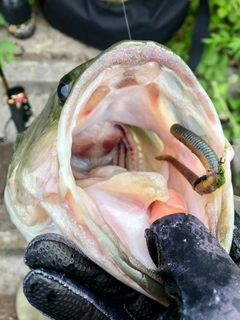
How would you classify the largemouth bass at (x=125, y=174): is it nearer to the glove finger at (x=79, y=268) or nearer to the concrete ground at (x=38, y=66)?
the glove finger at (x=79, y=268)

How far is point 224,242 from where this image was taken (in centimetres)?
110

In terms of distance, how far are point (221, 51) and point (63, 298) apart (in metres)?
1.98

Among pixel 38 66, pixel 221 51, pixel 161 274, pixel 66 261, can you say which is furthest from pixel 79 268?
pixel 221 51

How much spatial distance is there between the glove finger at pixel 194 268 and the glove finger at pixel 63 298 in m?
0.18

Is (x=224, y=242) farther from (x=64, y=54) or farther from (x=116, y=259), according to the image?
(x=64, y=54)

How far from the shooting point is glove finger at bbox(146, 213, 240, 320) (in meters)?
0.92

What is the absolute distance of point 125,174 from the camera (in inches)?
47.9

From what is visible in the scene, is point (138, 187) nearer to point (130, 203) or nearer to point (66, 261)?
point (130, 203)

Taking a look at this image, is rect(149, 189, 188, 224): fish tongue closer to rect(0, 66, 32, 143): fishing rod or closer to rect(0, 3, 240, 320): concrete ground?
rect(0, 66, 32, 143): fishing rod

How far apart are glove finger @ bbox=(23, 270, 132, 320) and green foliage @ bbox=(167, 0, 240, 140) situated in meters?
1.41

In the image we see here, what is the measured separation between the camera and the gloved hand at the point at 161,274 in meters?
0.93

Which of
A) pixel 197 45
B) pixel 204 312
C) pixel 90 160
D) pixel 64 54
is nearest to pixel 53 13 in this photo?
pixel 64 54

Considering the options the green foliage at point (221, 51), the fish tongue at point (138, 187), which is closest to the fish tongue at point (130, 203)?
the fish tongue at point (138, 187)

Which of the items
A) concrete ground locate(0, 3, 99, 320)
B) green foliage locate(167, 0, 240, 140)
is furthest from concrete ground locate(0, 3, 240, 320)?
green foliage locate(167, 0, 240, 140)
